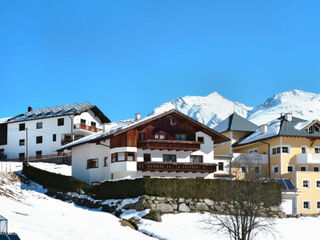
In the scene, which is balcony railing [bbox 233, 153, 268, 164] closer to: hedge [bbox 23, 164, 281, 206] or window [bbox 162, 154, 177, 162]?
window [bbox 162, 154, 177, 162]

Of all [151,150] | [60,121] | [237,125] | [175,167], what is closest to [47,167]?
[60,121]

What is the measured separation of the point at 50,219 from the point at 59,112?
4519cm

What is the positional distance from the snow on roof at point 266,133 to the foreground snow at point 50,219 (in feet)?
98.9

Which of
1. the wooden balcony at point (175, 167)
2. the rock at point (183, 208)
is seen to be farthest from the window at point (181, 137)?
the rock at point (183, 208)

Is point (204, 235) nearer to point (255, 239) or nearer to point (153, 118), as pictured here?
point (255, 239)

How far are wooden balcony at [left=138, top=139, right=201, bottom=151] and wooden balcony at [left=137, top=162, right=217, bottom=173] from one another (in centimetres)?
173

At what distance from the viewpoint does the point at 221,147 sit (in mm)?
79688

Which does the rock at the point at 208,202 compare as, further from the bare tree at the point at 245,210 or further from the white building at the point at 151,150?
the white building at the point at 151,150

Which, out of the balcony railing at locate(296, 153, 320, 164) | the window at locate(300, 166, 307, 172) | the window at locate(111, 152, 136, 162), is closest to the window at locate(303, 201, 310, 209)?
the balcony railing at locate(296, 153, 320, 164)

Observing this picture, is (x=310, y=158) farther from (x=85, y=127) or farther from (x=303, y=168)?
(x=85, y=127)

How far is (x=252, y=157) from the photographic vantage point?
234 ft

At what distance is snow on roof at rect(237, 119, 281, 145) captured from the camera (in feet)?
236

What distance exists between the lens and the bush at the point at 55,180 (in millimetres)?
55281

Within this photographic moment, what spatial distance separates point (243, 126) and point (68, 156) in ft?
82.0
